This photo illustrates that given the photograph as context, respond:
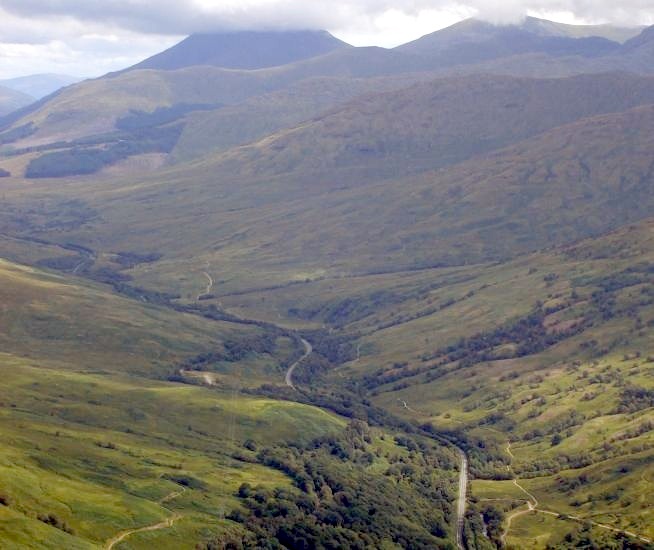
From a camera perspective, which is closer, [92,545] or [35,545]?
[35,545]

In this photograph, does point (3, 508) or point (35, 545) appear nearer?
point (35, 545)
